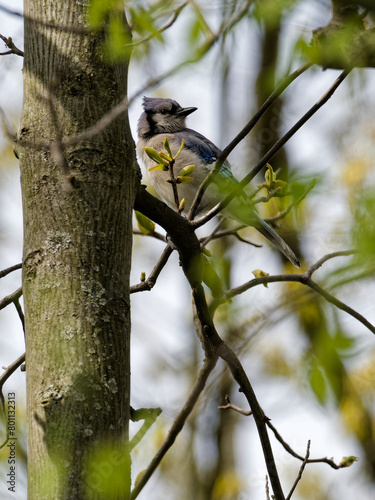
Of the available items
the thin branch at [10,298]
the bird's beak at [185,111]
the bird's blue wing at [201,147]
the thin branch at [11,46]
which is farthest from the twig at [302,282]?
the bird's beak at [185,111]

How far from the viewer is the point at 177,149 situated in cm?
497

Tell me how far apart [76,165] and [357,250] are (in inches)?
39.5

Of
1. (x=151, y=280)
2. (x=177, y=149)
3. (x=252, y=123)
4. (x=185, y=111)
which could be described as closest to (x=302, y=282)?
(x=151, y=280)

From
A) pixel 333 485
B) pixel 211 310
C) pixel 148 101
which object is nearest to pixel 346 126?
pixel 148 101

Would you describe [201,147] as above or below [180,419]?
above

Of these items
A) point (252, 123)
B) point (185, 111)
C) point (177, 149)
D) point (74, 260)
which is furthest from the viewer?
point (185, 111)

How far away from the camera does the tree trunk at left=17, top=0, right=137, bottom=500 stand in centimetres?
168

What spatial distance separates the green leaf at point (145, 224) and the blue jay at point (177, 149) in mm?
1272

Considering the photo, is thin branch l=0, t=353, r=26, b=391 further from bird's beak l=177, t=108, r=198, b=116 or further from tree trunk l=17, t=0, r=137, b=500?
bird's beak l=177, t=108, r=198, b=116

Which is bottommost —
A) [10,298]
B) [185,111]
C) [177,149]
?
[10,298]

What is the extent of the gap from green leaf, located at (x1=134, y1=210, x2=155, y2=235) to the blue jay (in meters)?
1.27

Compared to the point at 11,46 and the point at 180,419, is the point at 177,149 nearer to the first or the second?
the point at 11,46

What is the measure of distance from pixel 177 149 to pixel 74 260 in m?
3.24

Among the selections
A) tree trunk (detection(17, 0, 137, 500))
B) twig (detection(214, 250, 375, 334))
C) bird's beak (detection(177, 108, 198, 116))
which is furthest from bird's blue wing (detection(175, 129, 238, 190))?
tree trunk (detection(17, 0, 137, 500))
